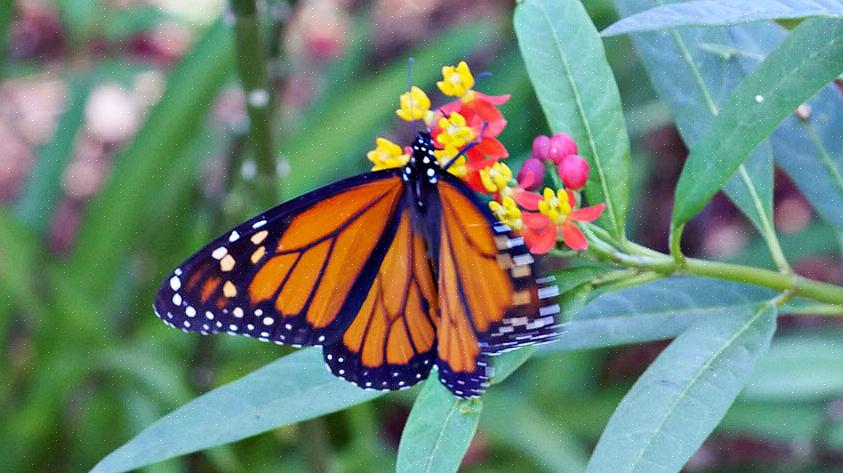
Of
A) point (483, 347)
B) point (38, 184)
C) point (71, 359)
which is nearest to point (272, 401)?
point (483, 347)

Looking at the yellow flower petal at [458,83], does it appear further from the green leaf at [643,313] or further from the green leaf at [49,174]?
the green leaf at [49,174]

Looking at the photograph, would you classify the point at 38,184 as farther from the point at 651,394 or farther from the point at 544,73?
the point at 651,394

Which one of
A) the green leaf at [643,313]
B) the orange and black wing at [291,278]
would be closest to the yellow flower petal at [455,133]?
the orange and black wing at [291,278]

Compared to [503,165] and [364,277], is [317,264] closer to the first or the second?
[364,277]

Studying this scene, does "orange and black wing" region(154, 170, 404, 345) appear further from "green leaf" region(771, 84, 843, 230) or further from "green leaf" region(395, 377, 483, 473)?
"green leaf" region(771, 84, 843, 230)

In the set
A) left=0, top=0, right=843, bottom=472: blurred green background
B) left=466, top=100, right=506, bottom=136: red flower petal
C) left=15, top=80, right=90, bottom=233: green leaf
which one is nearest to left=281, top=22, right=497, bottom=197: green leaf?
left=0, top=0, right=843, bottom=472: blurred green background

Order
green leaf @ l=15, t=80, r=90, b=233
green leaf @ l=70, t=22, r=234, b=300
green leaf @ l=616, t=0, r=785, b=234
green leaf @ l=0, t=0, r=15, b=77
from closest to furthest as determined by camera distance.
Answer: green leaf @ l=616, t=0, r=785, b=234, green leaf @ l=0, t=0, r=15, b=77, green leaf @ l=70, t=22, r=234, b=300, green leaf @ l=15, t=80, r=90, b=233
